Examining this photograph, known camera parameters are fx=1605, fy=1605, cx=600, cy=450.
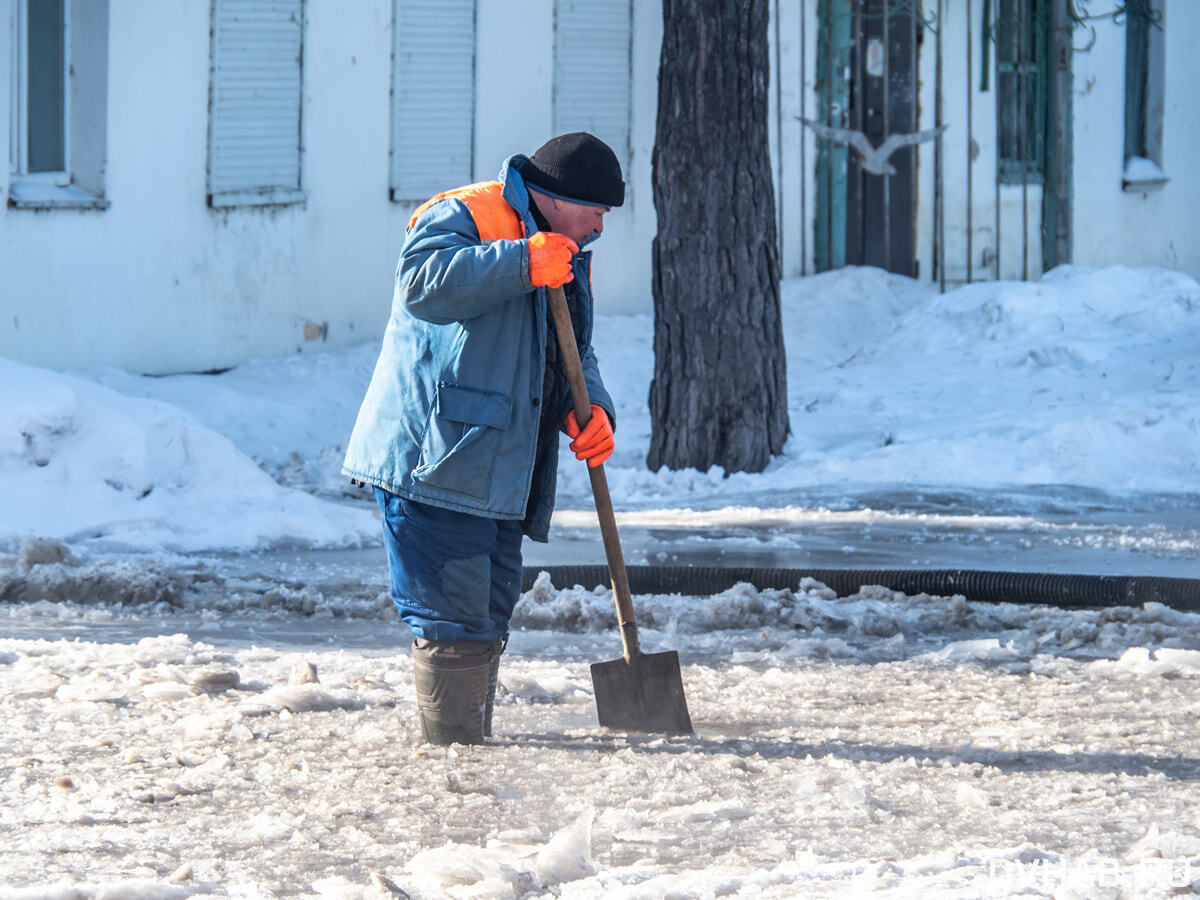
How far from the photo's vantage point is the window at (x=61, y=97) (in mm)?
11016

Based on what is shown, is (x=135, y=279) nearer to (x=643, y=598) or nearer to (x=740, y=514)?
(x=740, y=514)

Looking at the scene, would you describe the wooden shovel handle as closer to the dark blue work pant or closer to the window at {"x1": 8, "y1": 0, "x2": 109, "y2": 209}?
the dark blue work pant

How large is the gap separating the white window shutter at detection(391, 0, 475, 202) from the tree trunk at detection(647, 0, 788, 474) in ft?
10.7

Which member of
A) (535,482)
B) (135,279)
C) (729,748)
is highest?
(135,279)

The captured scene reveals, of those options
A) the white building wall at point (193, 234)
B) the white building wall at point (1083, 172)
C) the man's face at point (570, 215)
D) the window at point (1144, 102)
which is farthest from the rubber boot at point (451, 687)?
the window at point (1144, 102)

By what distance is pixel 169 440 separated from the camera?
26.1 feet

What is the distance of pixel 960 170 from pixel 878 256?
1096 mm

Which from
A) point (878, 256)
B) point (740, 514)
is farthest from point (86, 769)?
point (878, 256)

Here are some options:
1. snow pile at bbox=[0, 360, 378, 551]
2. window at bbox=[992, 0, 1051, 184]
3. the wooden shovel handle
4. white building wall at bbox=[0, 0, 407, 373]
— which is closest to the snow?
snow pile at bbox=[0, 360, 378, 551]

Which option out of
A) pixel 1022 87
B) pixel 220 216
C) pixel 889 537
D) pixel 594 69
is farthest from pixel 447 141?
pixel 889 537

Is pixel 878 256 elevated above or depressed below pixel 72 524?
above

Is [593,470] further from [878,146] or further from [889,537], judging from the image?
[878,146]

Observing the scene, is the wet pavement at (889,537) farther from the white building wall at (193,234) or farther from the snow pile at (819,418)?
the white building wall at (193,234)

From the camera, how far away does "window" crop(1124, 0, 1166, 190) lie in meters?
15.5
